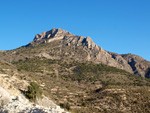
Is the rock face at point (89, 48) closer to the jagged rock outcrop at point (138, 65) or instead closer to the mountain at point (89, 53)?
the mountain at point (89, 53)

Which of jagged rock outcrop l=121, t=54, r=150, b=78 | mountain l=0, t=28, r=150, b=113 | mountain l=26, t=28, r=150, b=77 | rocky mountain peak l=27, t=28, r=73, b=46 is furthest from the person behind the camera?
rocky mountain peak l=27, t=28, r=73, b=46

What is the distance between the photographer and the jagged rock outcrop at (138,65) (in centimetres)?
15215

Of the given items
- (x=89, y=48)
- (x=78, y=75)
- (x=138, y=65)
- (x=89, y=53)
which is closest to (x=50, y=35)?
(x=89, y=48)

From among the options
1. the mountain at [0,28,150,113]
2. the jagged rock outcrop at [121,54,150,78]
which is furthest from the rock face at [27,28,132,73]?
the jagged rock outcrop at [121,54,150,78]

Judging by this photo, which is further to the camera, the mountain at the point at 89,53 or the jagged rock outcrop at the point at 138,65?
the jagged rock outcrop at the point at 138,65

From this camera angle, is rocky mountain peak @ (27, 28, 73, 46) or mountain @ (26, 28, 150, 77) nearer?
mountain @ (26, 28, 150, 77)

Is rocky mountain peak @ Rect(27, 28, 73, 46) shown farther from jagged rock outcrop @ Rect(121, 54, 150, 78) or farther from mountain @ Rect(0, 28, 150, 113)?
jagged rock outcrop @ Rect(121, 54, 150, 78)

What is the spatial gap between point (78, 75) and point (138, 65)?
82.6m

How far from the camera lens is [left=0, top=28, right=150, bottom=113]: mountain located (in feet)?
159

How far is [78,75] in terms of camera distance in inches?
3900

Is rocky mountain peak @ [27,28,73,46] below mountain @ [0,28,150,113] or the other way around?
the other way around

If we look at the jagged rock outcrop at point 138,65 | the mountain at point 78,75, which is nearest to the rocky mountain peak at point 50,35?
the mountain at point 78,75

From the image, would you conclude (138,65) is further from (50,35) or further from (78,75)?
(50,35)

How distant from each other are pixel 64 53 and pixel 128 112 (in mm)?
90860
